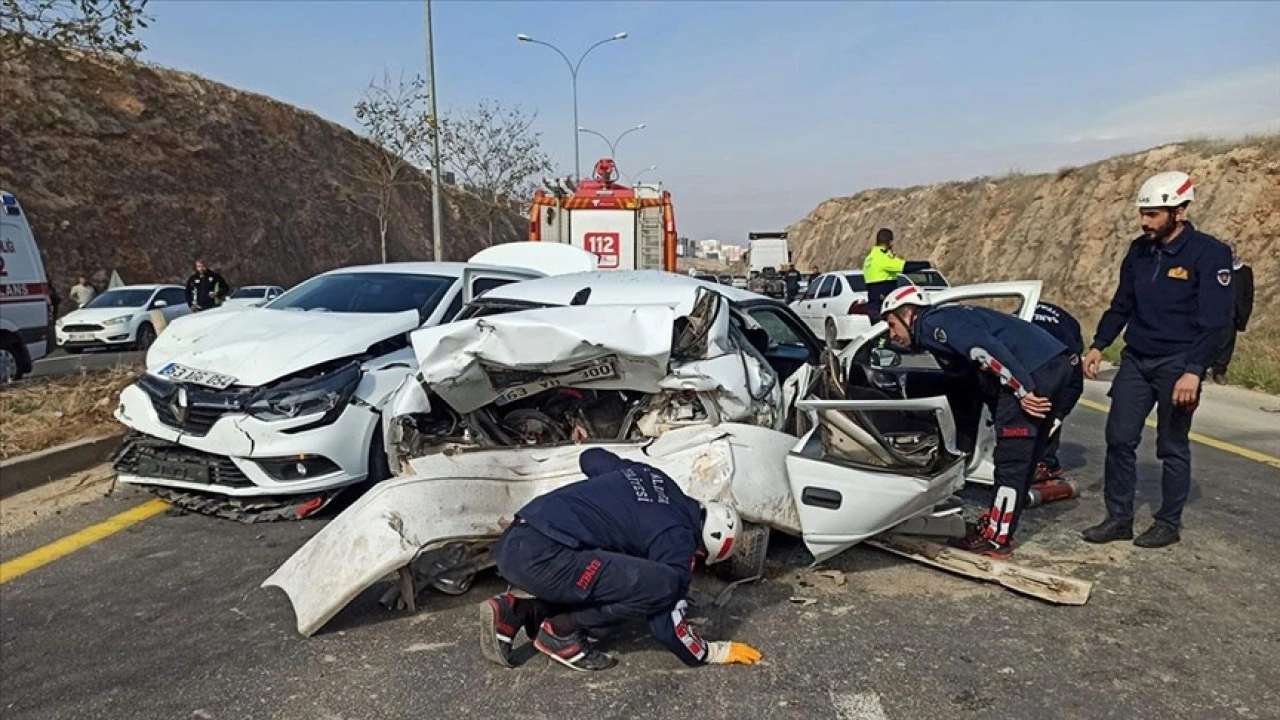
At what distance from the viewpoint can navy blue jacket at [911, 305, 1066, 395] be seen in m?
4.12

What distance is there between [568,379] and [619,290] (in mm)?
737

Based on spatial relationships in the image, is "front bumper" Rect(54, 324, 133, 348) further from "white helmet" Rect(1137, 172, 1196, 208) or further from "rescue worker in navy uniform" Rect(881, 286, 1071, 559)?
"white helmet" Rect(1137, 172, 1196, 208)

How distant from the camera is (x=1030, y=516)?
5062mm

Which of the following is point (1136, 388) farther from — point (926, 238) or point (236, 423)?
point (926, 238)

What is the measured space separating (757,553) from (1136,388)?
7.16ft

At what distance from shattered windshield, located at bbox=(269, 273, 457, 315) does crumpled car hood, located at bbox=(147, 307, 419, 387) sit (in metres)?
0.23

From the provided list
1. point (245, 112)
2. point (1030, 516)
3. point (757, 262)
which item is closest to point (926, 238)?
point (757, 262)

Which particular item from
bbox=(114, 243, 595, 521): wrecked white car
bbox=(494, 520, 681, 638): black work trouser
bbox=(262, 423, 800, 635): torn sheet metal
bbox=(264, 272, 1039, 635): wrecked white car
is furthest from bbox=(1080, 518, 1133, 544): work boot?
bbox=(114, 243, 595, 521): wrecked white car

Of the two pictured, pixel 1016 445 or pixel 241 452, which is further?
pixel 241 452

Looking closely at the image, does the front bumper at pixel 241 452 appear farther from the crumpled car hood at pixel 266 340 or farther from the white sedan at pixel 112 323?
the white sedan at pixel 112 323

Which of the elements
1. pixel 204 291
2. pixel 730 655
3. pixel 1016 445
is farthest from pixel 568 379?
pixel 204 291

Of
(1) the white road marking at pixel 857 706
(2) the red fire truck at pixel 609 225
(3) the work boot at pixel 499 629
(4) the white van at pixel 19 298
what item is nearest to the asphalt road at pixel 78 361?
(4) the white van at pixel 19 298

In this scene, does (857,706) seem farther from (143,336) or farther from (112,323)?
(143,336)

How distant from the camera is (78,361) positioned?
14.0 meters
